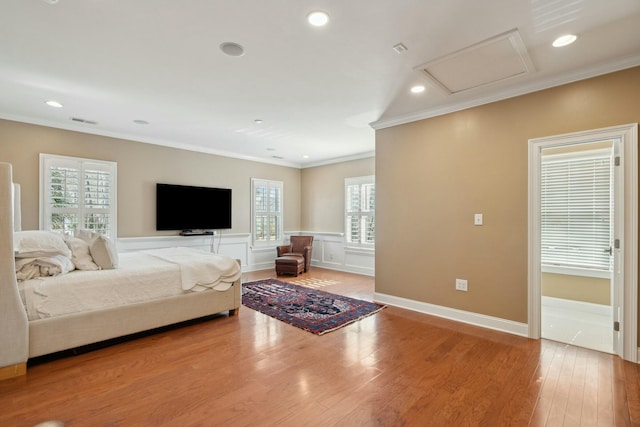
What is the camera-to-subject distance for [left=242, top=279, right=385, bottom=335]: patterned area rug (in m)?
3.50

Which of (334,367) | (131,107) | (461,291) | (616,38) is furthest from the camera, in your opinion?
(131,107)

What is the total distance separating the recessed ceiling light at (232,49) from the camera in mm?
2461

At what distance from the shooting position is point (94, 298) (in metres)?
2.75

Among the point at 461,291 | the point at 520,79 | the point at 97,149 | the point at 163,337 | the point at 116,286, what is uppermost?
the point at 520,79

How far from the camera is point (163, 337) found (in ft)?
10.2

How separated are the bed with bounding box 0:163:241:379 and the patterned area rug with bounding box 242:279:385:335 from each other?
0.59 meters

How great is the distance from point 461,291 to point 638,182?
190 centimetres

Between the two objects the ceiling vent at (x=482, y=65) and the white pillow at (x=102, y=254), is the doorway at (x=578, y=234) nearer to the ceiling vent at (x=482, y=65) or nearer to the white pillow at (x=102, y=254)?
the ceiling vent at (x=482, y=65)

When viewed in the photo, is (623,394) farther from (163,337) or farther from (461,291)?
(163,337)

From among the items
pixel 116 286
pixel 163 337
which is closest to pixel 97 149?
pixel 116 286

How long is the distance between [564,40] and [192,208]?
18.9ft

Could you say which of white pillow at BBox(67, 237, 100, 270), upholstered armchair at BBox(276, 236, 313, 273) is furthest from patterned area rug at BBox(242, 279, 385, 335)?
white pillow at BBox(67, 237, 100, 270)

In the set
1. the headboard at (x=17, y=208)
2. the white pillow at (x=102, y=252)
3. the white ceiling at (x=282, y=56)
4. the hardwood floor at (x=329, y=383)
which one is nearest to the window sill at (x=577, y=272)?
the hardwood floor at (x=329, y=383)

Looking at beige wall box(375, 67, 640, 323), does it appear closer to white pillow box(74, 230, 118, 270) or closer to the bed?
the bed
